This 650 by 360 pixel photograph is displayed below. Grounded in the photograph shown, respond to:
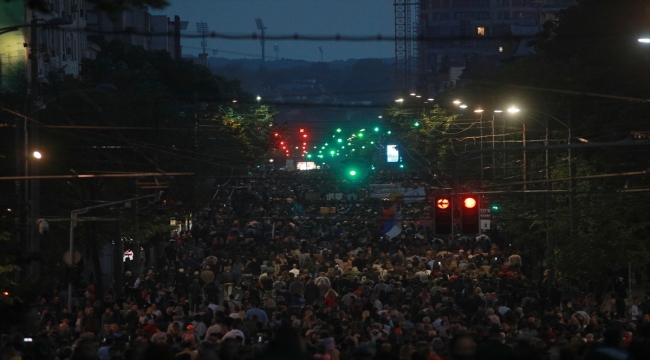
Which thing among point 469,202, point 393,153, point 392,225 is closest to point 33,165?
point 469,202

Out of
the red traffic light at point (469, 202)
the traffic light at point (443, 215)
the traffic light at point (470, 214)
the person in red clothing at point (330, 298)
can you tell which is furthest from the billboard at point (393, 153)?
the red traffic light at point (469, 202)

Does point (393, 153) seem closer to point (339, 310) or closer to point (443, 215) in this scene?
point (443, 215)

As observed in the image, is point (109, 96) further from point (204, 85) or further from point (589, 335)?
point (204, 85)

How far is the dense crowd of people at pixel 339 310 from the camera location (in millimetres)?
13992

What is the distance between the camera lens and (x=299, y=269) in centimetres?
4081

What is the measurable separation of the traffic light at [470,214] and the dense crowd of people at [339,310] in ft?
5.58

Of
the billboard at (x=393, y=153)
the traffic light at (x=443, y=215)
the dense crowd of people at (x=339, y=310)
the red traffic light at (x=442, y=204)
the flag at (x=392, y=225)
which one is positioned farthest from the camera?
the billboard at (x=393, y=153)

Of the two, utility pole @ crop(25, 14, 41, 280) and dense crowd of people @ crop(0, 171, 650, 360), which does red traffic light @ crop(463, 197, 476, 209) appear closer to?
dense crowd of people @ crop(0, 171, 650, 360)

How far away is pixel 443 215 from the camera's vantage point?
28.3 m

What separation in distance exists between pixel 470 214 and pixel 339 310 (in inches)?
155

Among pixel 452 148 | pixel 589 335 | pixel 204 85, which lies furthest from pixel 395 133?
pixel 589 335

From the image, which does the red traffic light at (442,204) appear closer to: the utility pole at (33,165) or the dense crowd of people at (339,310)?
the dense crowd of people at (339,310)

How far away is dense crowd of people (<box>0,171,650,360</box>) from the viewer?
45.9 feet

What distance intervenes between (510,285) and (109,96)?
1588cm
